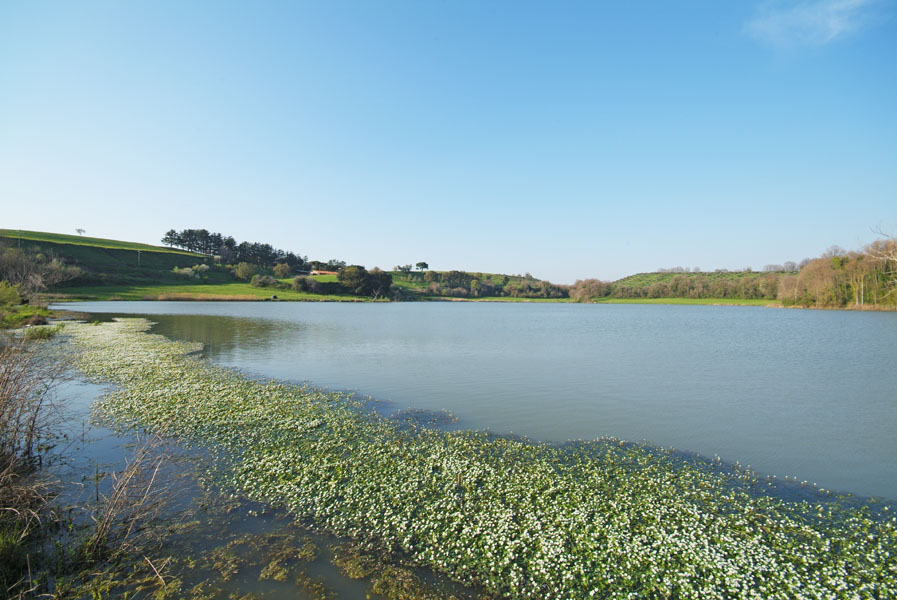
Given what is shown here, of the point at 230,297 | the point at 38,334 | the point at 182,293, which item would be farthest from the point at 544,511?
the point at 182,293

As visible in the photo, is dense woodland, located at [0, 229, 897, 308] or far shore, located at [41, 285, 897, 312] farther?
far shore, located at [41, 285, 897, 312]

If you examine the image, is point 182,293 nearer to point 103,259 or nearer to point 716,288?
point 103,259

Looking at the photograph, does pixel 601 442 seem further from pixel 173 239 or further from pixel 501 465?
pixel 173 239

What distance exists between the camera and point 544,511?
10141 millimetres

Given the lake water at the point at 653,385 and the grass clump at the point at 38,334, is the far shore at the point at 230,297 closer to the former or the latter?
the grass clump at the point at 38,334

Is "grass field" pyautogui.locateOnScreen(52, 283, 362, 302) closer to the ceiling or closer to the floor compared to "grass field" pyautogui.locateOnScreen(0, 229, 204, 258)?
closer to the floor

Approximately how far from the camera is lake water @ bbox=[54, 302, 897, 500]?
1556 cm

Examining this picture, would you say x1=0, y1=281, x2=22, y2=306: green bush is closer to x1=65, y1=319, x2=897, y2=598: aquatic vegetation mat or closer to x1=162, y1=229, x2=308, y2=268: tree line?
x1=65, y1=319, x2=897, y2=598: aquatic vegetation mat

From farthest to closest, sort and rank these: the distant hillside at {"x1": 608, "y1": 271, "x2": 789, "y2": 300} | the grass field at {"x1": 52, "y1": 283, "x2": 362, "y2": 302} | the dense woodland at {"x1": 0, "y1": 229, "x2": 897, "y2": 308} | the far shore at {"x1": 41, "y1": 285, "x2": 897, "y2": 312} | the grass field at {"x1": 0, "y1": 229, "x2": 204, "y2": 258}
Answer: the distant hillside at {"x1": 608, "y1": 271, "x2": 789, "y2": 300} < the grass field at {"x1": 0, "y1": 229, "x2": 204, "y2": 258} < the grass field at {"x1": 52, "y1": 283, "x2": 362, "y2": 302} < the far shore at {"x1": 41, "y1": 285, "x2": 897, "y2": 312} < the dense woodland at {"x1": 0, "y1": 229, "x2": 897, "y2": 308}

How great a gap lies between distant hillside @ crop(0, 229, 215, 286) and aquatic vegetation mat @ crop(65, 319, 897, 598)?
129m

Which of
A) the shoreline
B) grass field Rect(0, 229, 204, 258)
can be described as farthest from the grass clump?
grass field Rect(0, 229, 204, 258)

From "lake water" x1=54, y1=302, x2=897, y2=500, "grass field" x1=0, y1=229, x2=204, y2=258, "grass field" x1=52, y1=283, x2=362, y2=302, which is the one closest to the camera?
"lake water" x1=54, y1=302, x2=897, y2=500

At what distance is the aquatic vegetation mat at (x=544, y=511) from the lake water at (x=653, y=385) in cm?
273

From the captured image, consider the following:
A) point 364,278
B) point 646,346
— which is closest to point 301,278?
point 364,278
